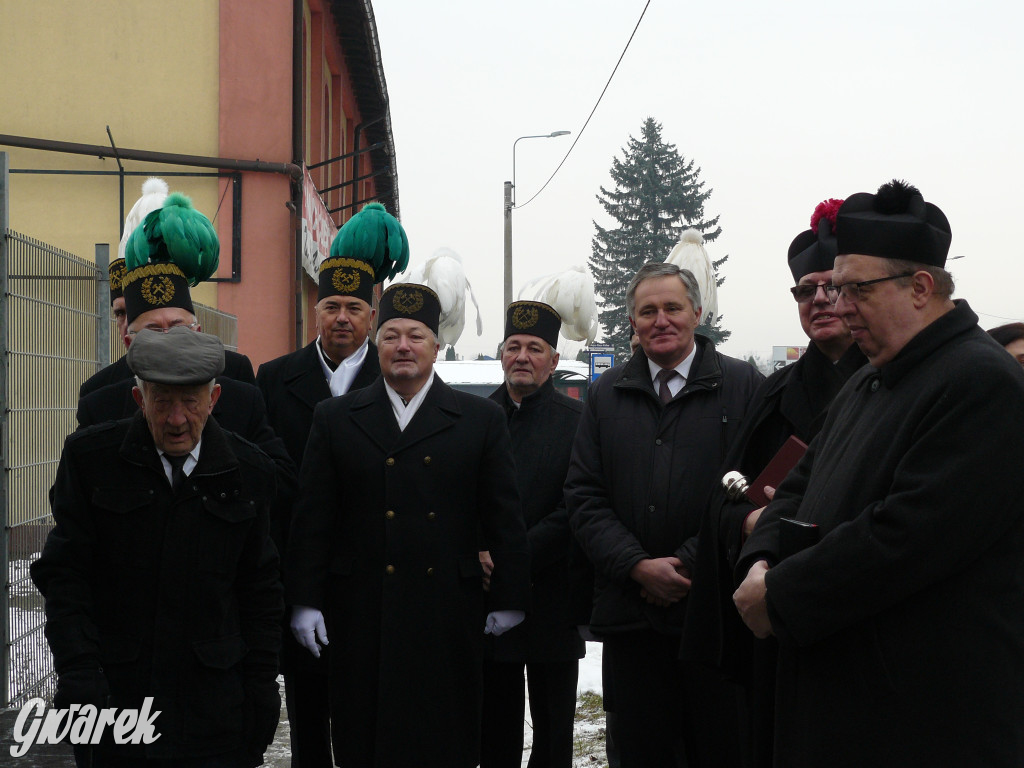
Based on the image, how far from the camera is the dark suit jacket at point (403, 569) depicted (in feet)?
13.9

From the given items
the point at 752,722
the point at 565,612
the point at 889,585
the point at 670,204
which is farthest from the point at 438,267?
the point at 670,204

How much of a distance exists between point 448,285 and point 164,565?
5.07 metres

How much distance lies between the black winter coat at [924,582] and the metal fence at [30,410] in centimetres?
440

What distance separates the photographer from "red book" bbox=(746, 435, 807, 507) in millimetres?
3488

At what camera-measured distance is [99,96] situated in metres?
12.9

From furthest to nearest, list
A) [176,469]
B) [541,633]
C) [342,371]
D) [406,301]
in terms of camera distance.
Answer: [342,371] → [541,633] → [406,301] → [176,469]

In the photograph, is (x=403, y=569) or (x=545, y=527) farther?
(x=545, y=527)

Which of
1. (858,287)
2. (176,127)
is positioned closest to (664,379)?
(858,287)

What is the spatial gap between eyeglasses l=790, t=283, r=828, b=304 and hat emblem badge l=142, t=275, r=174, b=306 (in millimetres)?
2263

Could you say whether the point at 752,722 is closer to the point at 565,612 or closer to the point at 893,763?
the point at 893,763

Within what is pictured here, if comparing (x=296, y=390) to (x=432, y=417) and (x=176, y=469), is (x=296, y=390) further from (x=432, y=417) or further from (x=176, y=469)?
(x=176, y=469)

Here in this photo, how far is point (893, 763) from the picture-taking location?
2.61 metres

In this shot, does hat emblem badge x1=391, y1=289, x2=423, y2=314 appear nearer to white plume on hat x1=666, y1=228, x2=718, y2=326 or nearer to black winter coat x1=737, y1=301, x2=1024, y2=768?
black winter coat x1=737, y1=301, x2=1024, y2=768

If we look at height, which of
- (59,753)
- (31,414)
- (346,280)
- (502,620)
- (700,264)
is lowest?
(59,753)
